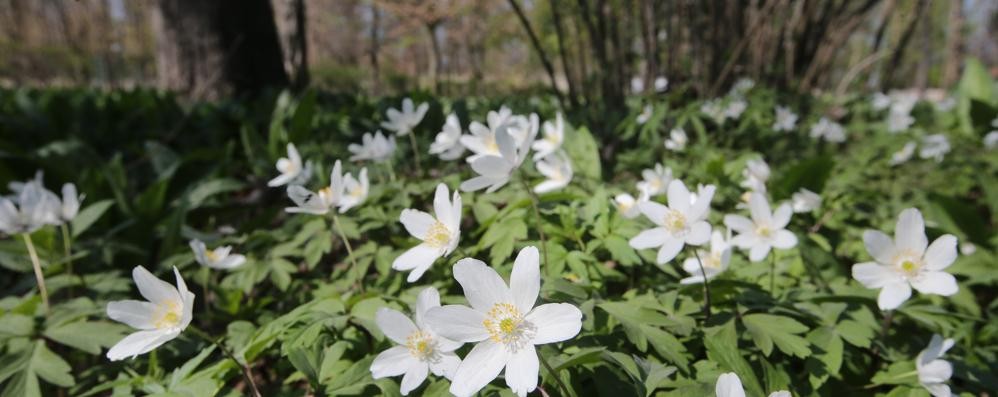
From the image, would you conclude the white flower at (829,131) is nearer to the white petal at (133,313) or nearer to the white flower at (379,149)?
the white flower at (379,149)

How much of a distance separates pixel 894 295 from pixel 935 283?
9 centimetres

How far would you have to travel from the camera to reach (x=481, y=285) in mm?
912

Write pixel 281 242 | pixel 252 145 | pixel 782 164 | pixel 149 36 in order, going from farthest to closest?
pixel 149 36 < pixel 782 164 < pixel 252 145 < pixel 281 242

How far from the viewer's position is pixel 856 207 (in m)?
2.53

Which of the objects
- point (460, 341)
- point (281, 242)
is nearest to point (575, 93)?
point (281, 242)

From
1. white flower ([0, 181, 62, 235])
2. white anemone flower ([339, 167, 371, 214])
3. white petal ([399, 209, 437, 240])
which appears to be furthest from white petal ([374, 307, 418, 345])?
white flower ([0, 181, 62, 235])

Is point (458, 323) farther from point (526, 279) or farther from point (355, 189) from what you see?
point (355, 189)

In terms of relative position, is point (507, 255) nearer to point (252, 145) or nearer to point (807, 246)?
point (807, 246)

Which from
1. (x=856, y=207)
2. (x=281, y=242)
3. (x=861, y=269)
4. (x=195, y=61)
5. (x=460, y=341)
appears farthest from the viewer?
(x=195, y=61)

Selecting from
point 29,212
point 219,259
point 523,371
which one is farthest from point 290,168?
point 523,371

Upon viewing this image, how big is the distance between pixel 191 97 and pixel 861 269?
494 centimetres

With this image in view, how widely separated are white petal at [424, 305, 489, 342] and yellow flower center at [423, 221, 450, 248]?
0.30 m

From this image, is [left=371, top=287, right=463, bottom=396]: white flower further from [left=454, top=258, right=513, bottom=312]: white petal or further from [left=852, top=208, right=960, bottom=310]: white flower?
[left=852, top=208, right=960, bottom=310]: white flower

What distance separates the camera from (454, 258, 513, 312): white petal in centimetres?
89
